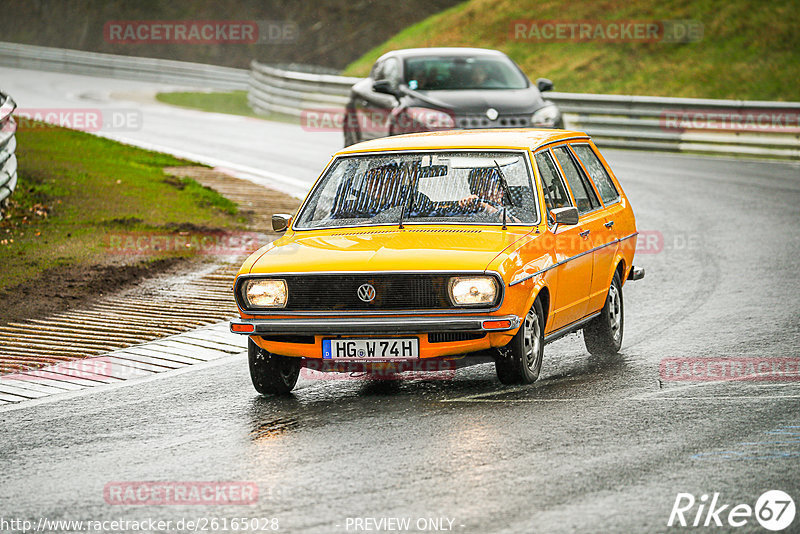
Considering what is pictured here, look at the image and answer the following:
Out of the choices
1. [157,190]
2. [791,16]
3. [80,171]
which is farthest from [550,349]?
[791,16]

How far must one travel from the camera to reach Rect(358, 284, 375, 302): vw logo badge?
300 inches

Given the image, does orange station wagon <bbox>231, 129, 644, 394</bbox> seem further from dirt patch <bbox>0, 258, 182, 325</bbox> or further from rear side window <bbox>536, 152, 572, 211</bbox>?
dirt patch <bbox>0, 258, 182, 325</bbox>

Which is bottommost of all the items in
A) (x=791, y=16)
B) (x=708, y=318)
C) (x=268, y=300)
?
(x=708, y=318)

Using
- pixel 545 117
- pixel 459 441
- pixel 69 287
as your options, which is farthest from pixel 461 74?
pixel 459 441

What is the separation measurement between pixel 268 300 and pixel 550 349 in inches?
102

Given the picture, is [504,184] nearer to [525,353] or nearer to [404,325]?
[525,353]

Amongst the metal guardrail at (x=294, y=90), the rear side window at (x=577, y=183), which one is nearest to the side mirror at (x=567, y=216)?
the rear side window at (x=577, y=183)

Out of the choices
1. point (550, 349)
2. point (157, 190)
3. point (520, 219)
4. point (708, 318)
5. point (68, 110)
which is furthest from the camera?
point (68, 110)

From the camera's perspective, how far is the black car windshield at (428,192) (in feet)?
27.6

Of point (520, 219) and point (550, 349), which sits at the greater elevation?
point (520, 219)

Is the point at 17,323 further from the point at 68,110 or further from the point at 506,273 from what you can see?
the point at 68,110

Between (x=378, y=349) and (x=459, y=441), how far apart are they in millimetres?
1053

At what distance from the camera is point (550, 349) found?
9539 mm

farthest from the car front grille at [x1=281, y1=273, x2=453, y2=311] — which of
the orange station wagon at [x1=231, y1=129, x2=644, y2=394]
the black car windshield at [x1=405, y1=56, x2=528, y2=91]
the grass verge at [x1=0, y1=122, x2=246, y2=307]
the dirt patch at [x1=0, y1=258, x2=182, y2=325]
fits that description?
the black car windshield at [x1=405, y1=56, x2=528, y2=91]
